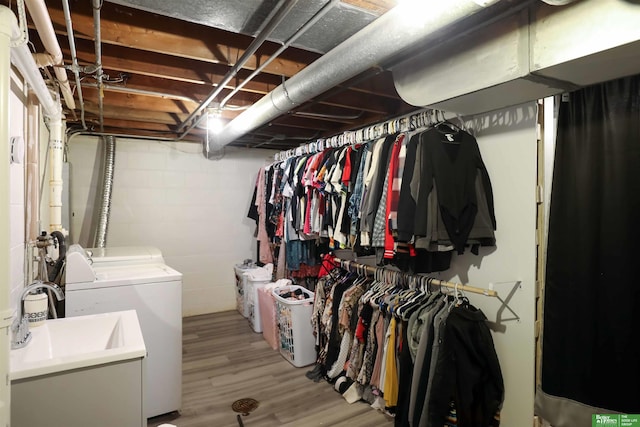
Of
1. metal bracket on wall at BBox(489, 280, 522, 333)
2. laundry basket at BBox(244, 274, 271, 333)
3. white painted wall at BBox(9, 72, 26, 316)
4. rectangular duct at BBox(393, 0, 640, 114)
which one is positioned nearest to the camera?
rectangular duct at BBox(393, 0, 640, 114)

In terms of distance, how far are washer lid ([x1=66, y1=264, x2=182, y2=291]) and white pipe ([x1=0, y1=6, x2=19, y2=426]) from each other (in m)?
1.24

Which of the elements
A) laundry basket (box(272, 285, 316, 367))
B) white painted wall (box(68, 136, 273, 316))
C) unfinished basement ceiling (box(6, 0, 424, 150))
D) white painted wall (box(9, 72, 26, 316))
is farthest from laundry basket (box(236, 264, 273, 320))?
white painted wall (box(9, 72, 26, 316))

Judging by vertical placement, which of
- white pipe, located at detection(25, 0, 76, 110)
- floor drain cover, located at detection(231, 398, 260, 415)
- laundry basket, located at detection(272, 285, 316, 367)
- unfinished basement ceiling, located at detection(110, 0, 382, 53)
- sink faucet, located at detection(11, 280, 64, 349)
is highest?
unfinished basement ceiling, located at detection(110, 0, 382, 53)

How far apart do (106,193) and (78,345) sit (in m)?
2.54

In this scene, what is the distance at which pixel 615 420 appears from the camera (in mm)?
1637

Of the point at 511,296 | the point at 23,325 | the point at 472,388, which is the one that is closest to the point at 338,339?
the point at 472,388

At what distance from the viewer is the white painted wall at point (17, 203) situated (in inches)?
60.5

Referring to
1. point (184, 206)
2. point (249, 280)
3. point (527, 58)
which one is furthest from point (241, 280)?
point (527, 58)

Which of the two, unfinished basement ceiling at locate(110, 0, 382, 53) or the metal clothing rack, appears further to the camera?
the metal clothing rack

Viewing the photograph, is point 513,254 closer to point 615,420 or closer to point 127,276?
point 615,420

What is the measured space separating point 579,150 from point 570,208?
0.29m

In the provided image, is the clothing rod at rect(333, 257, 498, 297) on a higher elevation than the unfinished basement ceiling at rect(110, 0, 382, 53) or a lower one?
lower

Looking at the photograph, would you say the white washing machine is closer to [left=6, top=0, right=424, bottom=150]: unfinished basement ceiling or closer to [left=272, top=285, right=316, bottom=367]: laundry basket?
[left=272, top=285, right=316, bottom=367]: laundry basket

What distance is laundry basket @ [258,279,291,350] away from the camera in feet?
11.4
